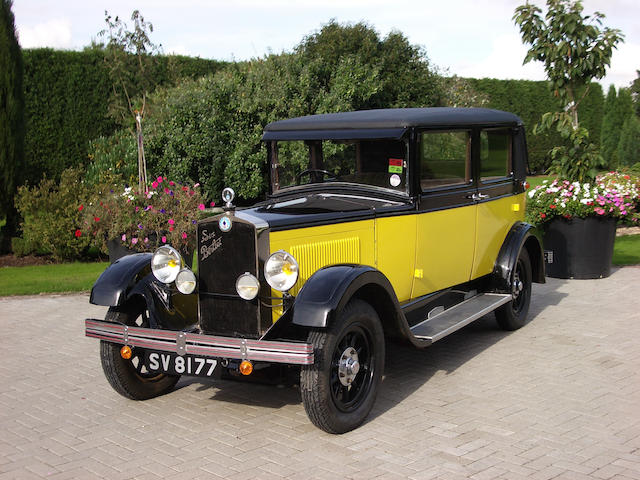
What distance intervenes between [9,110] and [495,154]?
8.80 m

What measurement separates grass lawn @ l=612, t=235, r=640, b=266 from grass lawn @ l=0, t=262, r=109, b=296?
25.2 feet

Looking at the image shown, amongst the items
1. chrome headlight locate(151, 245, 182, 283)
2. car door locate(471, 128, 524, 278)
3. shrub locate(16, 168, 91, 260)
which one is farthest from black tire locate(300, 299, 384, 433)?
shrub locate(16, 168, 91, 260)

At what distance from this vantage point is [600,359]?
571cm

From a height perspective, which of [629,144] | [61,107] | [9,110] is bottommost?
[629,144]

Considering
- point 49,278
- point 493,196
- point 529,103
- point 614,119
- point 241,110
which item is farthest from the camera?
point 614,119

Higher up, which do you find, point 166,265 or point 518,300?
point 166,265

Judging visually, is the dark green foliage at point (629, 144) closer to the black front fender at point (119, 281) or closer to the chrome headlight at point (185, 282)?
the black front fender at point (119, 281)

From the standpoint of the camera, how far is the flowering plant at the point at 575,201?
861cm

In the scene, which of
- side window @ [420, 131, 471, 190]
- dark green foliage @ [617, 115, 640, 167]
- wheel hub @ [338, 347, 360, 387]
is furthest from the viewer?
dark green foliage @ [617, 115, 640, 167]

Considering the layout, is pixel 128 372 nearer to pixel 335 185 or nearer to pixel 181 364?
pixel 181 364

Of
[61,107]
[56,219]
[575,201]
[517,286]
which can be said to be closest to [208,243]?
[517,286]

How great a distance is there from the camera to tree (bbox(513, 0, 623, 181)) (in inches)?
361

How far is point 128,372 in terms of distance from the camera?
4852 mm

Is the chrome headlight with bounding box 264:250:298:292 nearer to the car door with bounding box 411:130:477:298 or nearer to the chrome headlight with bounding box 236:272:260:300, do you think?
the chrome headlight with bounding box 236:272:260:300
